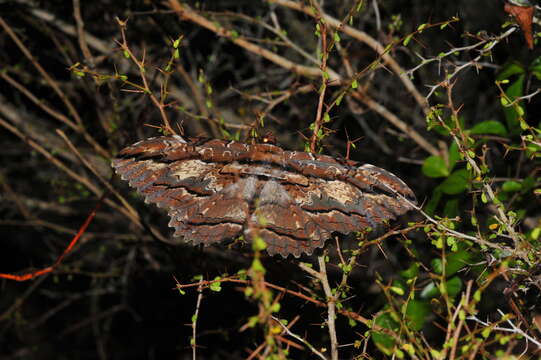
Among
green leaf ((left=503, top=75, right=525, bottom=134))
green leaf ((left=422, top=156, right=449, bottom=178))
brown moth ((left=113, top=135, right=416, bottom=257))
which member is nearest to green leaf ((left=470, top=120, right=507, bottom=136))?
green leaf ((left=503, top=75, right=525, bottom=134))

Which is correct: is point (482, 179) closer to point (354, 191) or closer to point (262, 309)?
point (354, 191)

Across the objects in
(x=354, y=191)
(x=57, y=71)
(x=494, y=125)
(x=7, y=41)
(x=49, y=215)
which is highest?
(x=494, y=125)

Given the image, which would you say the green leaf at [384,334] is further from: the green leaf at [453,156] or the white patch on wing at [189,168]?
the white patch on wing at [189,168]

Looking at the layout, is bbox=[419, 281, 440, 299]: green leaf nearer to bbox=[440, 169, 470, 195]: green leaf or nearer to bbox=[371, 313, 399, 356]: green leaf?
bbox=[371, 313, 399, 356]: green leaf

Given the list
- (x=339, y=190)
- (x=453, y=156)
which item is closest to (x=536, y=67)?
(x=453, y=156)

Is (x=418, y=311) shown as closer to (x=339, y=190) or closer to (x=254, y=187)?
(x=339, y=190)

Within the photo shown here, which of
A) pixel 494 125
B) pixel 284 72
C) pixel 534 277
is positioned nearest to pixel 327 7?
pixel 284 72

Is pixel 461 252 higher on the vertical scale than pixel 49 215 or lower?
higher
